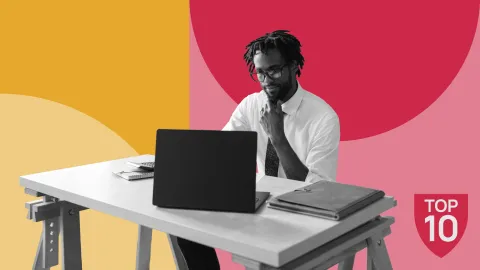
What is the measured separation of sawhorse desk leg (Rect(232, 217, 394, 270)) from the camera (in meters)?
1.60

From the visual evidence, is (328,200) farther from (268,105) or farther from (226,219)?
(268,105)

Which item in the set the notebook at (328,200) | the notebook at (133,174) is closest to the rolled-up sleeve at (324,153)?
the notebook at (328,200)

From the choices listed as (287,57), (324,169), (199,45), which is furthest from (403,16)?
(199,45)

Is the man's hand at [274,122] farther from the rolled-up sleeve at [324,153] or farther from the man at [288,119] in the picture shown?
the rolled-up sleeve at [324,153]

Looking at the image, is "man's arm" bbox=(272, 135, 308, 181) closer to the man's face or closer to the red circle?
the man's face

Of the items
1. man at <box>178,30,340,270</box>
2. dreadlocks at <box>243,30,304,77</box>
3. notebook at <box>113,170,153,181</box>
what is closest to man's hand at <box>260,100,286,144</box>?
man at <box>178,30,340,270</box>

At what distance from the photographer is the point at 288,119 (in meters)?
2.83

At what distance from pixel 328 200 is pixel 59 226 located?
136 cm

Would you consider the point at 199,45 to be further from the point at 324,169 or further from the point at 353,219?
the point at 353,219

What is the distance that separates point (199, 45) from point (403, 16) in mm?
1342

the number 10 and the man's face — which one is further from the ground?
the man's face

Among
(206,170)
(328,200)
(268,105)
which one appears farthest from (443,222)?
(206,170)

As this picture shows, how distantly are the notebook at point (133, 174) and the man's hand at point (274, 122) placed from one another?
69cm

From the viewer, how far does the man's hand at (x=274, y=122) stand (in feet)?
8.76
